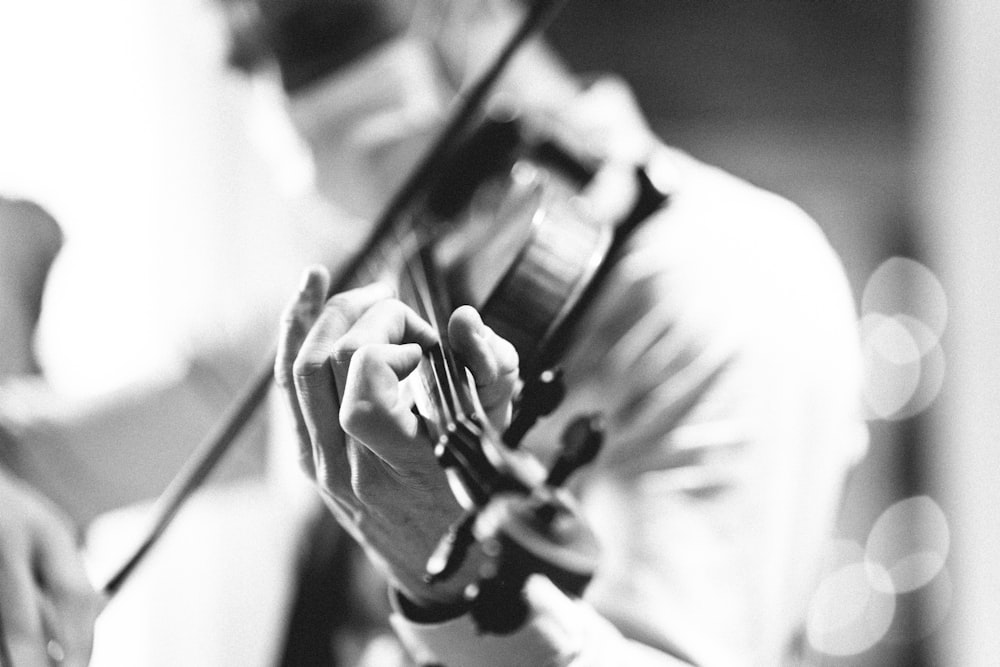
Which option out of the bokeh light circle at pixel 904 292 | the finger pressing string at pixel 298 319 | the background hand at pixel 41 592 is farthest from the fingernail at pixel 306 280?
the bokeh light circle at pixel 904 292

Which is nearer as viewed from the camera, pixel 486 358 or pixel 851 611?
pixel 486 358

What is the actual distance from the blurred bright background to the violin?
0.10m

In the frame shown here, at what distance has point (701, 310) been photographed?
15.8 inches

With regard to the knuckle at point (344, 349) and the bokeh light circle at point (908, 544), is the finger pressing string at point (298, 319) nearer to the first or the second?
the knuckle at point (344, 349)

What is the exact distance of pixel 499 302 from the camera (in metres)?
0.28

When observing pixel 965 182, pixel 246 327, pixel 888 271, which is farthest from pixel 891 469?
pixel 246 327

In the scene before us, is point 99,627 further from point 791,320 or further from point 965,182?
point 965,182

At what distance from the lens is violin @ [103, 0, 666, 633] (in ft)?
0.64

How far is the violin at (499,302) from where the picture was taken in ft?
0.64

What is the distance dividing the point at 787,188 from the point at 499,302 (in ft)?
3.85

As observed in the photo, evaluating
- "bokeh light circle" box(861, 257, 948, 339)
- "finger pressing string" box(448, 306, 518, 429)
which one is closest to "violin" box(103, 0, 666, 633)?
"finger pressing string" box(448, 306, 518, 429)

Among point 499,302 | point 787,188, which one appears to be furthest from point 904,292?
point 499,302

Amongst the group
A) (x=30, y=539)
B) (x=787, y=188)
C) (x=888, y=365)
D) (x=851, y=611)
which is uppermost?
(x=30, y=539)

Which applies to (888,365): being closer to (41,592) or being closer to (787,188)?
(787,188)
